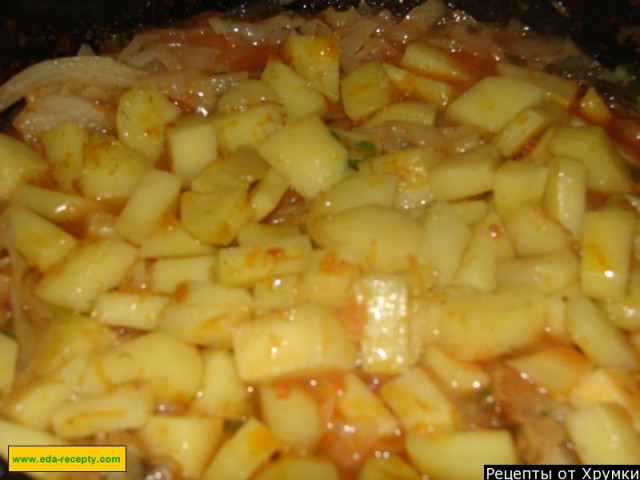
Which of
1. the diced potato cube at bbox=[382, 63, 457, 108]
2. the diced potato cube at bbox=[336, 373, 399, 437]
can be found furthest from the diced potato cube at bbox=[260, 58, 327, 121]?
the diced potato cube at bbox=[336, 373, 399, 437]

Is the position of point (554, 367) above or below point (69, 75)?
below

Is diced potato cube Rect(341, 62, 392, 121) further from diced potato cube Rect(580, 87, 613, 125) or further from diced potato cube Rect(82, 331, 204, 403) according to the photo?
diced potato cube Rect(82, 331, 204, 403)

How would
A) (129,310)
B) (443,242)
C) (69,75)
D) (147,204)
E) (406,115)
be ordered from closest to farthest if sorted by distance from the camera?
(129,310)
(443,242)
(147,204)
(406,115)
(69,75)

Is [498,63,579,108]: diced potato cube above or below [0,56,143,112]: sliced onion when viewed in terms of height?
above

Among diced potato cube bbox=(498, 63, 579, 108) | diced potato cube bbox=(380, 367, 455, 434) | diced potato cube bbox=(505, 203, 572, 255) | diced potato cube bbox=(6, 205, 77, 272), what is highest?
diced potato cube bbox=(498, 63, 579, 108)

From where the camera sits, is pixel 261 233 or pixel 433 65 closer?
pixel 261 233

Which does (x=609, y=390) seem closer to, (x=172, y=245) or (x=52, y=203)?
(x=172, y=245)

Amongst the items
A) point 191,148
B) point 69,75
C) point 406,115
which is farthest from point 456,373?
point 69,75
